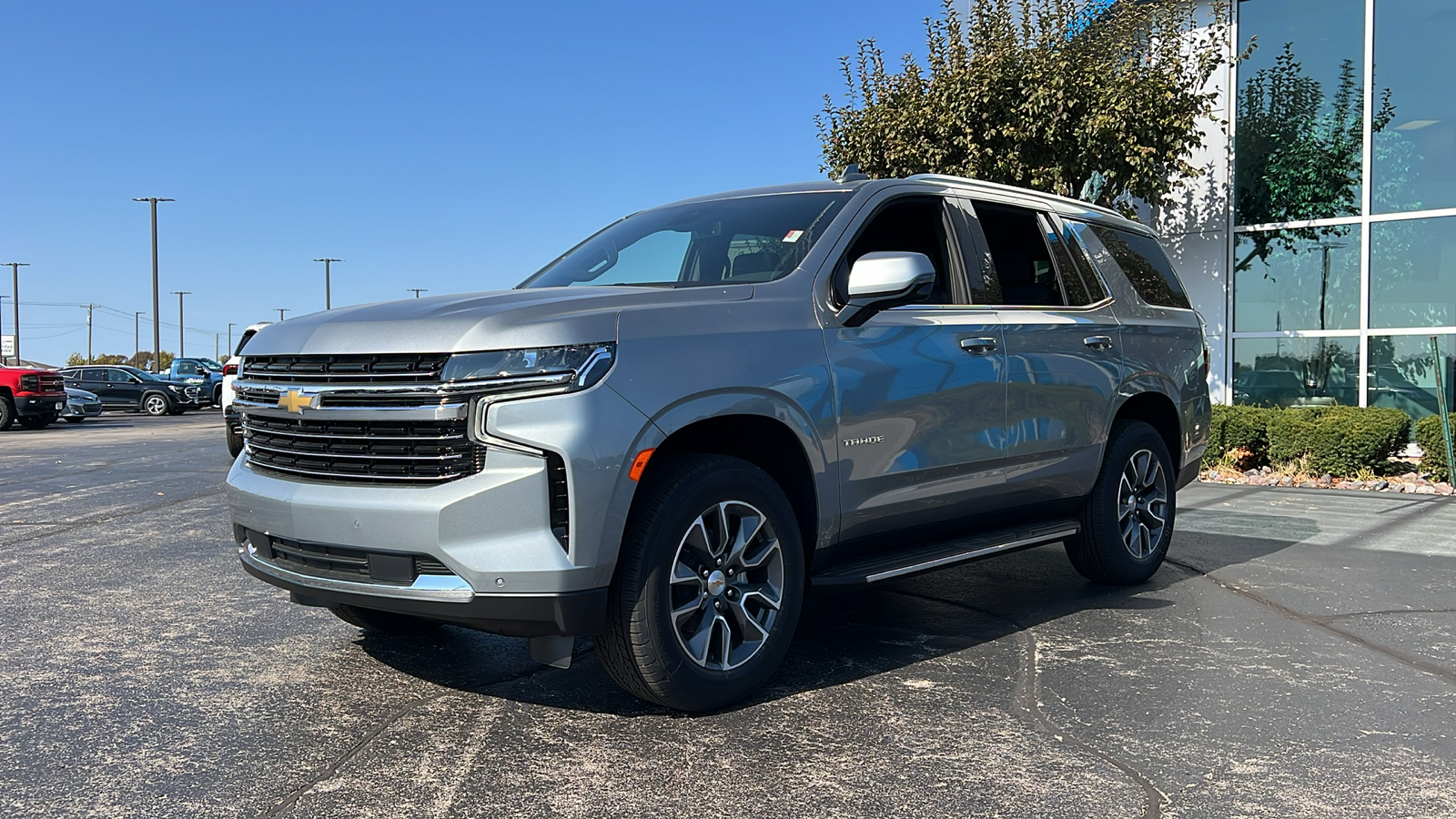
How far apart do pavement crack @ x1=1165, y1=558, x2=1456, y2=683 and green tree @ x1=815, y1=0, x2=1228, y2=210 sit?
685 cm

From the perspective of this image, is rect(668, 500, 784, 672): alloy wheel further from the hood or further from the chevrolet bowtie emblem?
the chevrolet bowtie emblem

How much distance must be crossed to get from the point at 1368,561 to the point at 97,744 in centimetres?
681

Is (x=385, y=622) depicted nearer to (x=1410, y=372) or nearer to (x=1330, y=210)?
(x=1410, y=372)

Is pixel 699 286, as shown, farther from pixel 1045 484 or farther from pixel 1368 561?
pixel 1368 561

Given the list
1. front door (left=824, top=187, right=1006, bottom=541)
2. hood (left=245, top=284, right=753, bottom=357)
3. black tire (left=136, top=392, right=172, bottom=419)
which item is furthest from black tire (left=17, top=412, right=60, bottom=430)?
front door (left=824, top=187, right=1006, bottom=541)

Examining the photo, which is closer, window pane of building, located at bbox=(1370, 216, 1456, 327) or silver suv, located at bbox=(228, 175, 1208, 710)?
silver suv, located at bbox=(228, 175, 1208, 710)

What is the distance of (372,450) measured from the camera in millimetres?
3732

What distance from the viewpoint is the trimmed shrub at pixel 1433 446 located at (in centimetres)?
1081

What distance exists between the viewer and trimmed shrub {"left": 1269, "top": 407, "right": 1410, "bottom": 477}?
1115 cm

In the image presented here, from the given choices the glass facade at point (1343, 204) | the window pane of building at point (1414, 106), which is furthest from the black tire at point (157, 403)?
the window pane of building at point (1414, 106)

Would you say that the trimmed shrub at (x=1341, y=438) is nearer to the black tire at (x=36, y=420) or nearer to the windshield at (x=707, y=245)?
the windshield at (x=707, y=245)

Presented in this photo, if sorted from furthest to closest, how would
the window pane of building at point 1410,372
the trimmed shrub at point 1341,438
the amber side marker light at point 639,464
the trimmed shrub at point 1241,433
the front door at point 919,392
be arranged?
the window pane of building at point 1410,372, the trimmed shrub at point 1241,433, the trimmed shrub at point 1341,438, the front door at point 919,392, the amber side marker light at point 639,464

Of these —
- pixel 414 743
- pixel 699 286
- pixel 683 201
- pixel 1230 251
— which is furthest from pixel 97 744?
pixel 1230 251

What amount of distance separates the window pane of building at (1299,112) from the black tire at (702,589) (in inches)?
467
